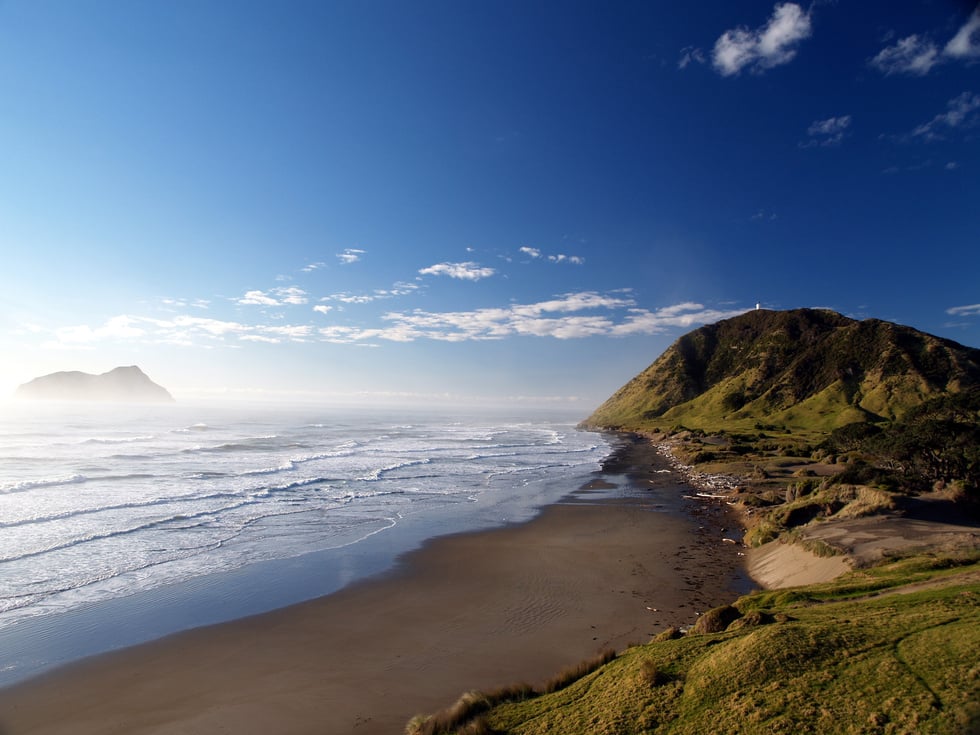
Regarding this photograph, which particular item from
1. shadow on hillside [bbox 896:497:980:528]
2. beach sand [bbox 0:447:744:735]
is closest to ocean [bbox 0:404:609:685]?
beach sand [bbox 0:447:744:735]

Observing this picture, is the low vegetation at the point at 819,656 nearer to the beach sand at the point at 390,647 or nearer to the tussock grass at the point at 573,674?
the tussock grass at the point at 573,674

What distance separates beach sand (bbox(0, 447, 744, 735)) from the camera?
11352mm

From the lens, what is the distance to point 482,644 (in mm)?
14602

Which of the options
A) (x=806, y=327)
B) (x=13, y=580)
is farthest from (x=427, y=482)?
(x=806, y=327)

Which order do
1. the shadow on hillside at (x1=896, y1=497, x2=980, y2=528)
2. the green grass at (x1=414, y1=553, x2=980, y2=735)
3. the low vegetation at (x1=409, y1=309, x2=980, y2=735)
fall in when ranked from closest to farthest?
the green grass at (x1=414, y1=553, x2=980, y2=735) < the low vegetation at (x1=409, y1=309, x2=980, y2=735) < the shadow on hillside at (x1=896, y1=497, x2=980, y2=528)

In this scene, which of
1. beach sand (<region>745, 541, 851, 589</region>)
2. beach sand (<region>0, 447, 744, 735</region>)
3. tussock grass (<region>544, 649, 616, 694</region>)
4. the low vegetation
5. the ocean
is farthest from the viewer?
the ocean

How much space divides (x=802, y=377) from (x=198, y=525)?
15344 centimetres

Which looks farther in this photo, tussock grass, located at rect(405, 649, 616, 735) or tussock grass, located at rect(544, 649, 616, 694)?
tussock grass, located at rect(544, 649, 616, 694)

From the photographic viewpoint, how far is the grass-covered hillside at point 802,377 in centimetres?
11206

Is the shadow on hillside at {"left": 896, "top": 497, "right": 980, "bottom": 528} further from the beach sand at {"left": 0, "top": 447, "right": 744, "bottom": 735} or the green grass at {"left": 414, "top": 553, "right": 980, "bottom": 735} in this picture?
the green grass at {"left": 414, "top": 553, "right": 980, "bottom": 735}

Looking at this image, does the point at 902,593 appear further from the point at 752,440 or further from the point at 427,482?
the point at 752,440

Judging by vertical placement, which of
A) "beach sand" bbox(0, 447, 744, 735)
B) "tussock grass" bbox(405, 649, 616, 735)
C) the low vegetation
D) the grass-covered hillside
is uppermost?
the grass-covered hillside

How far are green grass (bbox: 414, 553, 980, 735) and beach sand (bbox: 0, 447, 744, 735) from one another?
3856 millimetres

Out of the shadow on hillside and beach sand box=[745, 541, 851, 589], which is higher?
the shadow on hillside
